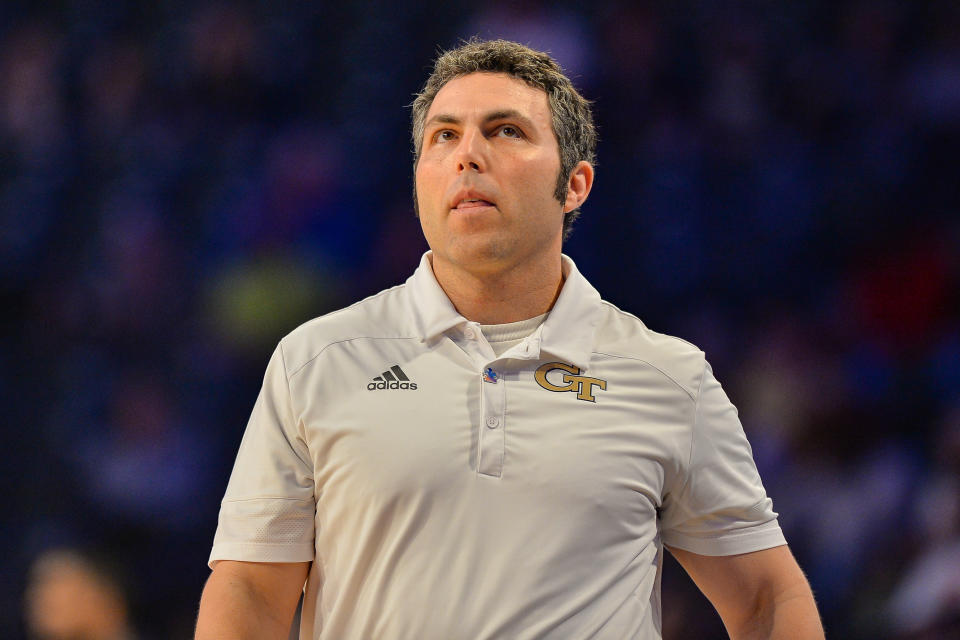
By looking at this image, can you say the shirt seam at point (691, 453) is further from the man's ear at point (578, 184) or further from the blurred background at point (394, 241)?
the blurred background at point (394, 241)

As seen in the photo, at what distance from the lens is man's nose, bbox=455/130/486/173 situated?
1.78 m

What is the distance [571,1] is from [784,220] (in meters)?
1.10

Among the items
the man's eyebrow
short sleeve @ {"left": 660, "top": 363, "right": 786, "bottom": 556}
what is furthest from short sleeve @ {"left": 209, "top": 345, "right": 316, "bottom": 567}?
short sleeve @ {"left": 660, "top": 363, "right": 786, "bottom": 556}

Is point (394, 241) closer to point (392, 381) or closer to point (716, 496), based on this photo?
point (392, 381)

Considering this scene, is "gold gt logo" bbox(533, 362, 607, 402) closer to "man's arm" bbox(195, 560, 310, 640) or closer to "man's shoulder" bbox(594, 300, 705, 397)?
"man's shoulder" bbox(594, 300, 705, 397)

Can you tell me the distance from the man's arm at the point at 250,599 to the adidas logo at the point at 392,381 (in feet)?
1.08

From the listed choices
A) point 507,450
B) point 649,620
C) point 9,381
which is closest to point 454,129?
point 507,450

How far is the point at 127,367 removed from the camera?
317cm

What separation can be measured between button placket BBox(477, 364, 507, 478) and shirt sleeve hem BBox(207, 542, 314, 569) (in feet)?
1.15

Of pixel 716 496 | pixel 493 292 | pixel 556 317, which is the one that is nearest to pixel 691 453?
pixel 716 496

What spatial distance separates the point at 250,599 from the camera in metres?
1.65

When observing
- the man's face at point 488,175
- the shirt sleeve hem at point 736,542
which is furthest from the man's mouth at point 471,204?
the shirt sleeve hem at point 736,542

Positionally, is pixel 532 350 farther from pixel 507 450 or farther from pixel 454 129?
pixel 454 129

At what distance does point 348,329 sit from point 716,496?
718mm
